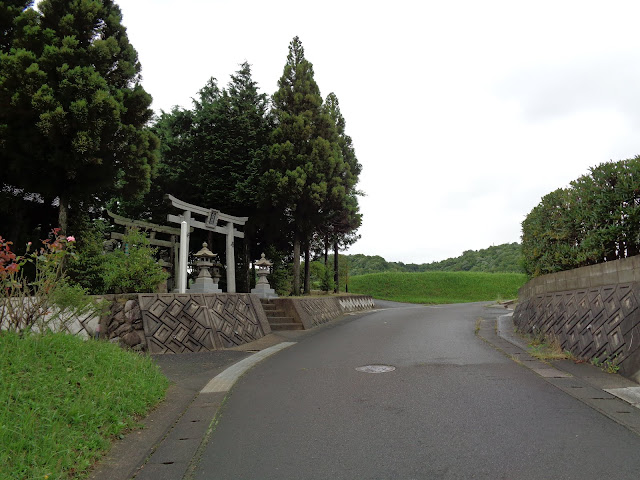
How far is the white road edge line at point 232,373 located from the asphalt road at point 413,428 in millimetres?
264

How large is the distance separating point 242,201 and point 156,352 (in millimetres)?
12659

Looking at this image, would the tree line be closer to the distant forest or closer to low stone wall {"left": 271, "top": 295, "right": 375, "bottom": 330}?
low stone wall {"left": 271, "top": 295, "right": 375, "bottom": 330}

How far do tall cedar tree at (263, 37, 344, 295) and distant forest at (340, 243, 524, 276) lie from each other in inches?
1452

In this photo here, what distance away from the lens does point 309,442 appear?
4.10 m

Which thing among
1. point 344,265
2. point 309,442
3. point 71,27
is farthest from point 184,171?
point 309,442

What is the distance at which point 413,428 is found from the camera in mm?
4359

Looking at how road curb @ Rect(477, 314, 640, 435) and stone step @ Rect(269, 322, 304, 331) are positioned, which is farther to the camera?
stone step @ Rect(269, 322, 304, 331)

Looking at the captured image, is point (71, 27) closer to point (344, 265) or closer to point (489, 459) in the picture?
point (489, 459)

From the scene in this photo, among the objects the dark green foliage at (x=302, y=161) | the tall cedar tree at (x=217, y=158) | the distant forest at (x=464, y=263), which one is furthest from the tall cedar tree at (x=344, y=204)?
the distant forest at (x=464, y=263)

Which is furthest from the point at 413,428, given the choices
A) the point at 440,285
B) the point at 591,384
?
the point at 440,285

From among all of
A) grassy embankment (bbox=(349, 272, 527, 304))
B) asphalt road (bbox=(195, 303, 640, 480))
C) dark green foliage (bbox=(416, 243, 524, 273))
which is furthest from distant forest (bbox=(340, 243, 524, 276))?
asphalt road (bbox=(195, 303, 640, 480))

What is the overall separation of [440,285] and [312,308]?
105ft

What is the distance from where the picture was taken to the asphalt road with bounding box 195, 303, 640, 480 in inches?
137

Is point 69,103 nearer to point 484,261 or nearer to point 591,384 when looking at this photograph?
point 591,384
